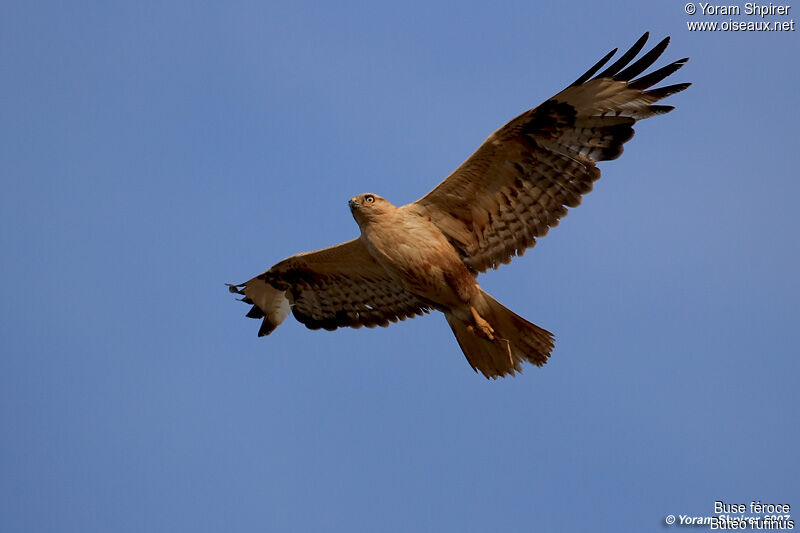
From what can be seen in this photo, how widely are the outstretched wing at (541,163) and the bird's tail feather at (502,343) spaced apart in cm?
56

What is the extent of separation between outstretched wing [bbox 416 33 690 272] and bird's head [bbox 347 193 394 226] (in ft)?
1.40

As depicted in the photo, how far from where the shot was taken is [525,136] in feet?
36.9

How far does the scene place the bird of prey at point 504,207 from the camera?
11.1 metres

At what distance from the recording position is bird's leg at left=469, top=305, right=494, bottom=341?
11.4m

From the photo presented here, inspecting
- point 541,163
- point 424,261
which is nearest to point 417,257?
point 424,261

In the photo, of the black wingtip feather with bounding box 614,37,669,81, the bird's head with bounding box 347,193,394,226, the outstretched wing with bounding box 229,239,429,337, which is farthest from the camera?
the outstretched wing with bounding box 229,239,429,337

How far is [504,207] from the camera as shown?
1159cm

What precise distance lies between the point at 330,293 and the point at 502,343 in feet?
7.37

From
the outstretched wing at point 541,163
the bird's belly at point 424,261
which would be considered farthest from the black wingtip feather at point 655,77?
the bird's belly at point 424,261

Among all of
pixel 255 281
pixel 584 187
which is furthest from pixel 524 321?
pixel 255 281

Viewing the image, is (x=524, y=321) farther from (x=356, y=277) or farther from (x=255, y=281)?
(x=255, y=281)

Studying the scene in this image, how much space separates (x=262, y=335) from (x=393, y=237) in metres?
2.53

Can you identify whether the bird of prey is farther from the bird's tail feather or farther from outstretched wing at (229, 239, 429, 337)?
outstretched wing at (229, 239, 429, 337)

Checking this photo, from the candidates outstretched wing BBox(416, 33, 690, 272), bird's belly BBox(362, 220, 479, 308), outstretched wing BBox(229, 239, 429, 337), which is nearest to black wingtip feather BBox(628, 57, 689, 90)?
outstretched wing BBox(416, 33, 690, 272)
